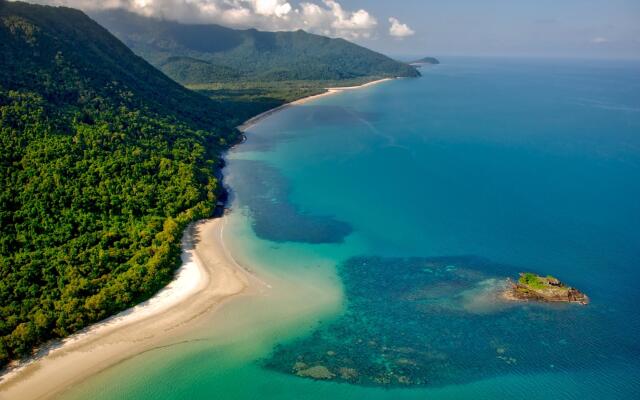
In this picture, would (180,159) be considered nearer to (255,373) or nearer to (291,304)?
(291,304)

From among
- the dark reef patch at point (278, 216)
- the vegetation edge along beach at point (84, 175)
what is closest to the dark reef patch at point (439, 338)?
the dark reef patch at point (278, 216)

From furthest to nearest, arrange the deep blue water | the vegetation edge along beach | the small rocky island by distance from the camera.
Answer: the small rocky island, the vegetation edge along beach, the deep blue water

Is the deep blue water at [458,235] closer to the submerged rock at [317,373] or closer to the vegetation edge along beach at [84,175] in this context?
the submerged rock at [317,373]

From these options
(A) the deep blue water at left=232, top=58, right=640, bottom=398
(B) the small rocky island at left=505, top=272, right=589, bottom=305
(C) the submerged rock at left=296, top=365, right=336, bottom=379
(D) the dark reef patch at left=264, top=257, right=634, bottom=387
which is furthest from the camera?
(B) the small rocky island at left=505, top=272, right=589, bottom=305

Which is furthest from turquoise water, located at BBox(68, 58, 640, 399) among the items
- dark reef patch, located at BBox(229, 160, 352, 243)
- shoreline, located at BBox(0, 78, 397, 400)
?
shoreline, located at BBox(0, 78, 397, 400)

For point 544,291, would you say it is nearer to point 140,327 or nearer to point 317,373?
point 317,373

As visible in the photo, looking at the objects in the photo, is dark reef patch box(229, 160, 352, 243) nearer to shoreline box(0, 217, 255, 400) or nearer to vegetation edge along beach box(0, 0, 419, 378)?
vegetation edge along beach box(0, 0, 419, 378)
